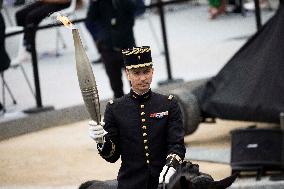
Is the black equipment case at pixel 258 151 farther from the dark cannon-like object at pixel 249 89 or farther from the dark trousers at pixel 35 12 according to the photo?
the dark trousers at pixel 35 12

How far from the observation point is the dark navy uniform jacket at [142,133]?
23.8ft

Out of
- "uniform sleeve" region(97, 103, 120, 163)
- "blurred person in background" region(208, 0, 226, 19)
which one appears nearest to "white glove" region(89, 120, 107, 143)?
"uniform sleeve" region(97, 103, 120, 163)

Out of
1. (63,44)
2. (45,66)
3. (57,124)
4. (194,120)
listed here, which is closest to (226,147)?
(194,120)

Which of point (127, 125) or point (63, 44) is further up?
point (127, 125)

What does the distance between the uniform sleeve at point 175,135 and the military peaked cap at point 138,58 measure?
1.24 ft

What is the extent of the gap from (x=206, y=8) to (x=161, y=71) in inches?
294

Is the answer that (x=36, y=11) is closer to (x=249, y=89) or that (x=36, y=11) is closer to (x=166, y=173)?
(x=249, y=89)

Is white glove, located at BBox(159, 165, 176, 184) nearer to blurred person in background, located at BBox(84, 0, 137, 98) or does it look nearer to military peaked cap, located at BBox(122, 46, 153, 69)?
military peaked cap, located at BBox(122, 46, 153, 69)

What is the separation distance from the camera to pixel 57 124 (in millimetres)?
14555

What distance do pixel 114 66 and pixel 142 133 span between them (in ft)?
23.3

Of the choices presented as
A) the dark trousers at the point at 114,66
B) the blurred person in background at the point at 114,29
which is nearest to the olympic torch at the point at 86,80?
the blurred person in background at the point at 114,29

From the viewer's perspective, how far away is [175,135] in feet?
23.5

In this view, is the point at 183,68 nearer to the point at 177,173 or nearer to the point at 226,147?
the point at 226,147

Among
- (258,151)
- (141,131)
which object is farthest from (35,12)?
(141,131)
